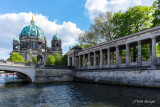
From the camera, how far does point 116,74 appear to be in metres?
24.6

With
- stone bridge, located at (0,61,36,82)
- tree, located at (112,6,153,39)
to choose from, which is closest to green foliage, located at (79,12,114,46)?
tree, located at (112,6,153,39)

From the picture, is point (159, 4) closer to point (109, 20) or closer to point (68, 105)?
point (109, 20)

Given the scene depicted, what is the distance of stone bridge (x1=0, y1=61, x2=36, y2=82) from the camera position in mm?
29220

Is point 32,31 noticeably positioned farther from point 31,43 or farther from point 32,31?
point 31,43

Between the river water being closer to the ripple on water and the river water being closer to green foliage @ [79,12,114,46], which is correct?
the ripple on water

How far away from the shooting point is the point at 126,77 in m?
22.6

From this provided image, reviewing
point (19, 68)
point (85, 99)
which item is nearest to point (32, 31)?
point (19, 68)

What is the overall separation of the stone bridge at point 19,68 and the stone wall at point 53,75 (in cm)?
105

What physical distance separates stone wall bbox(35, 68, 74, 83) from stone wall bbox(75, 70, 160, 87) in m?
5.19

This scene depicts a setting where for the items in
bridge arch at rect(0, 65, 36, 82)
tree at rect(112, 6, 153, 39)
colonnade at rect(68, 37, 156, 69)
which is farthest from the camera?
tree at rect(112, 6, 153, 39)

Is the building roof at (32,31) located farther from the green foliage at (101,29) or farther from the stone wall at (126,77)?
the stone wall at (126,77)

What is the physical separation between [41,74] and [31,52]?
74342 millimetres

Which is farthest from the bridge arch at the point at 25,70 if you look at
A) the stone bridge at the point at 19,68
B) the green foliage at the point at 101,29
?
the green foliage at the point at 101,29

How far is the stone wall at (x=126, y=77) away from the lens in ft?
61.3
